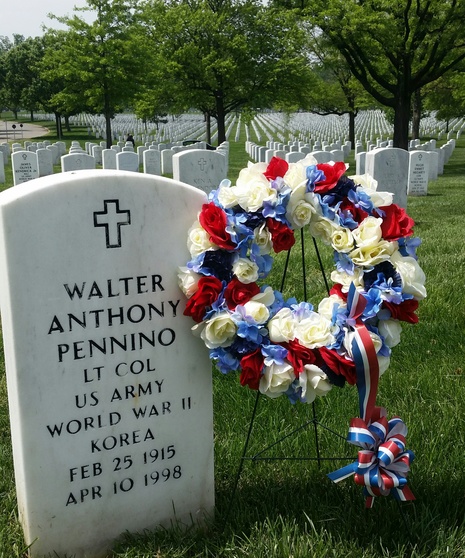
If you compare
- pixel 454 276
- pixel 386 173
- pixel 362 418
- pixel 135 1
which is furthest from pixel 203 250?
pixel 135 1

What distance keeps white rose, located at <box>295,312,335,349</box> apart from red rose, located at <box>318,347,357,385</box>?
0.03m

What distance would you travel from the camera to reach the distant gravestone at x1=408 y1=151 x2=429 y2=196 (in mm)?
15008

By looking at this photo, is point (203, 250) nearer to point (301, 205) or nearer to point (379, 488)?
point (301, 205)

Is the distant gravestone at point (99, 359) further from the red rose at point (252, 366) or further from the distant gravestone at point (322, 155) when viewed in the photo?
the distant gravestone at point (322, 155)

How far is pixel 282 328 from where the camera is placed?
242cm

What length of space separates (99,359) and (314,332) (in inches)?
32.7

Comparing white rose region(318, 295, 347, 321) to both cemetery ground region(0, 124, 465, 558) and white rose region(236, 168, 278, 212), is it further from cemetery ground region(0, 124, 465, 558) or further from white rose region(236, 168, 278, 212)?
cemetery ground region(0, 124, 465, 558)

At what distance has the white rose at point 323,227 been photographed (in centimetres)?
248

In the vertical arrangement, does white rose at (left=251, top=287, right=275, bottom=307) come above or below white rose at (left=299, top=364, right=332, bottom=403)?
above

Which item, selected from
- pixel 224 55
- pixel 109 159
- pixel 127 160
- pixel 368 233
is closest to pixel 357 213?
pixel 368 233

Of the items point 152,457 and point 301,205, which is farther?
point 152,457

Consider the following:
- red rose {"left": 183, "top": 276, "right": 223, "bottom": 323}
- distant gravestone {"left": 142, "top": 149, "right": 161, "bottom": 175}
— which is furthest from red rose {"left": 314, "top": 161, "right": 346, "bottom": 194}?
distant gravestone {"left": 142, "top": 149, "right": 161, "bottom": 175}

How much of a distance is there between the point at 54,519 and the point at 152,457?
45 cm

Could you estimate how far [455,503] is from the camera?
2.70 meters
